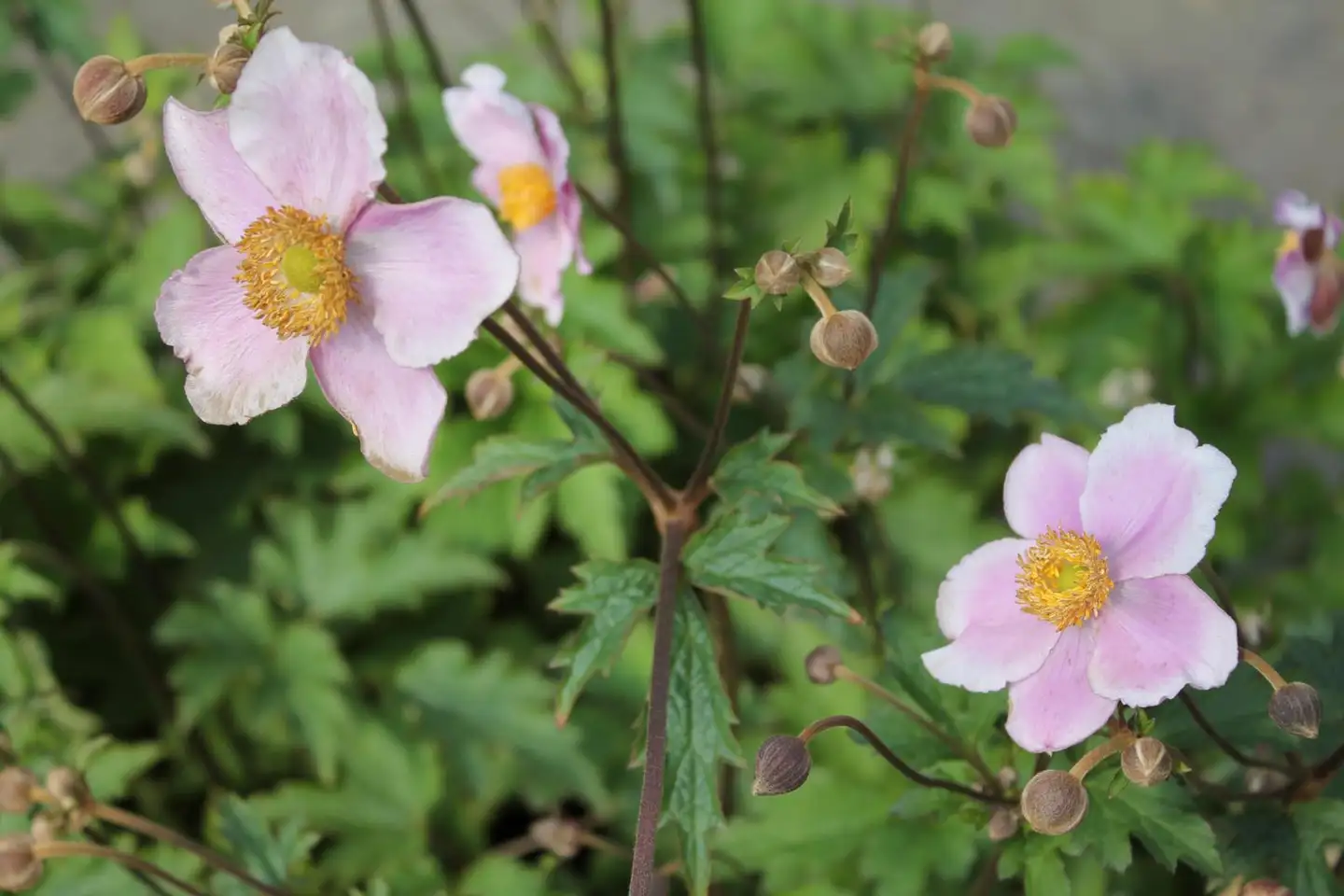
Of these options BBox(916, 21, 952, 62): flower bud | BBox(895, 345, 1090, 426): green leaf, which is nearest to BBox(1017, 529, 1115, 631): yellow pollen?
BBox(895, 345, 1090, 426): green leaf

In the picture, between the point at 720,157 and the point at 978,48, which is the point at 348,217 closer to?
the point at 720,157

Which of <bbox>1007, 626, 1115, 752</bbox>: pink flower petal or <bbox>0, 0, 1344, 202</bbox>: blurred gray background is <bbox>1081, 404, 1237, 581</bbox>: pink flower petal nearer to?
<bbox>1007, 626, 1115, 752</bbox>: pink flower petal

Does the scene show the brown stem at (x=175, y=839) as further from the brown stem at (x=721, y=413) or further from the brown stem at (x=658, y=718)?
the brown stem at (x=721, y=413)

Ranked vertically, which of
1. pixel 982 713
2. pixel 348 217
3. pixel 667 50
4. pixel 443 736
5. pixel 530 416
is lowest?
pixel 443 736

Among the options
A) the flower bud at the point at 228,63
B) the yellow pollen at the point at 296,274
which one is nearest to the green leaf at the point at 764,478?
the yellow pollen at the point at 296,274

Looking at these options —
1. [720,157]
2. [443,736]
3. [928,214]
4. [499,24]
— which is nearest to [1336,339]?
[928,214]
